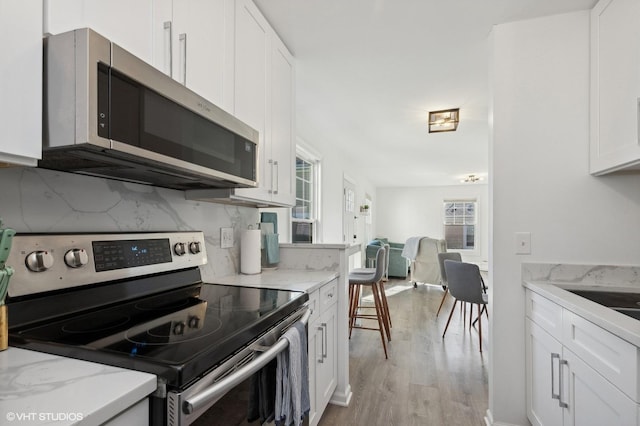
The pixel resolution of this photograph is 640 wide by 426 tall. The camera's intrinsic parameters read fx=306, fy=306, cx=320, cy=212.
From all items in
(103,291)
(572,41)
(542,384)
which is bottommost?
(542,384)

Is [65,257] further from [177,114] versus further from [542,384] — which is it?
[542,384]

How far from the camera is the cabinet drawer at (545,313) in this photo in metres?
1.42

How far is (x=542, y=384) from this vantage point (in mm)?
1556

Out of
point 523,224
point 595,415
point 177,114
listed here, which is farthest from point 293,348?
point 523,224

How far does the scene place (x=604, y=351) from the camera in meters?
1.08

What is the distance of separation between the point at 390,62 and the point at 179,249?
6.06 ft

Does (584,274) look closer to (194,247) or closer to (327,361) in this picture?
(327,361)

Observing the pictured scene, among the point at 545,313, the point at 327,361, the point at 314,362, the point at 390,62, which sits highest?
the point at 390,62

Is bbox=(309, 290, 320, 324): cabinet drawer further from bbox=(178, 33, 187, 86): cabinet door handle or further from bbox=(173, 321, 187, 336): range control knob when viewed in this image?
bbox=(178, 33, 187, 86): cabinet door handle

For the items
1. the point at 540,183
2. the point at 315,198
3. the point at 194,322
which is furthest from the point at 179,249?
the point at 315,198

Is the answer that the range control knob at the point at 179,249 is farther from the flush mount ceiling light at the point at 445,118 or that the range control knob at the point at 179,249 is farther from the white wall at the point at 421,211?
the white wall at the point at 421,211

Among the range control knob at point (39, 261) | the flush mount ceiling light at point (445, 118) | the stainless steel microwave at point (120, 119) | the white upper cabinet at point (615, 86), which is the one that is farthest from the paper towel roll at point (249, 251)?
the flush mount ceiling light at point (445, 118)

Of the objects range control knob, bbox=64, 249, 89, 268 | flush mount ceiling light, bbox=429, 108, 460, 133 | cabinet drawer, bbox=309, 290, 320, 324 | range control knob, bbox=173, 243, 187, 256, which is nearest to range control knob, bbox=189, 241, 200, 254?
range control knob, bbox=173, 243, 187, 256

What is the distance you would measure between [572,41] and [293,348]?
7.22ft
